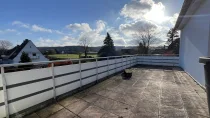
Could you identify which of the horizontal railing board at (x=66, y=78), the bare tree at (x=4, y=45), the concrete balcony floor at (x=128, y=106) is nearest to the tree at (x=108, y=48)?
the horizontal railing board at (x=66, y=78)

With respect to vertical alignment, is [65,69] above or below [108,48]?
below

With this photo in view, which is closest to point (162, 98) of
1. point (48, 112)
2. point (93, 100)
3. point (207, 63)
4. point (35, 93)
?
point (93, 100)

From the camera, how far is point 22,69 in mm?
2270

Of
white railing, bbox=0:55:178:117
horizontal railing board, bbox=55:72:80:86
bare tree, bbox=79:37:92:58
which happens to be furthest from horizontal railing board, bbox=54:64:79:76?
bare tree, bbox=79:37:92:58

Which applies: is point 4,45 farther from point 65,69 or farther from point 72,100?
point 72,100

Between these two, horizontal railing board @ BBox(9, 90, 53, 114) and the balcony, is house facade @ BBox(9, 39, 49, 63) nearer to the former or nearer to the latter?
the balcony

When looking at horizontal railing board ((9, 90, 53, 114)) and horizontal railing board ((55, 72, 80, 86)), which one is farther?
horizontal railing board ((55, 72, 80, 86))

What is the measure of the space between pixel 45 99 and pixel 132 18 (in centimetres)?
983

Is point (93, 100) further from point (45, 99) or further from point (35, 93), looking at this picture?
point (35, 93)

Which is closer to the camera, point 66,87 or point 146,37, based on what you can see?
point 66,87

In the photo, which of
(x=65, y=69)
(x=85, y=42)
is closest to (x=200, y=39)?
(x=65, y=69)

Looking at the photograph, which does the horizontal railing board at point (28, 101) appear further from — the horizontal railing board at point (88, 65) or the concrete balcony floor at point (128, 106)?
the horizontal railing board at point (88, 65)

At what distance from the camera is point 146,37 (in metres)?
22.3

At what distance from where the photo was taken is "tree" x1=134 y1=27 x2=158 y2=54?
851 inches
